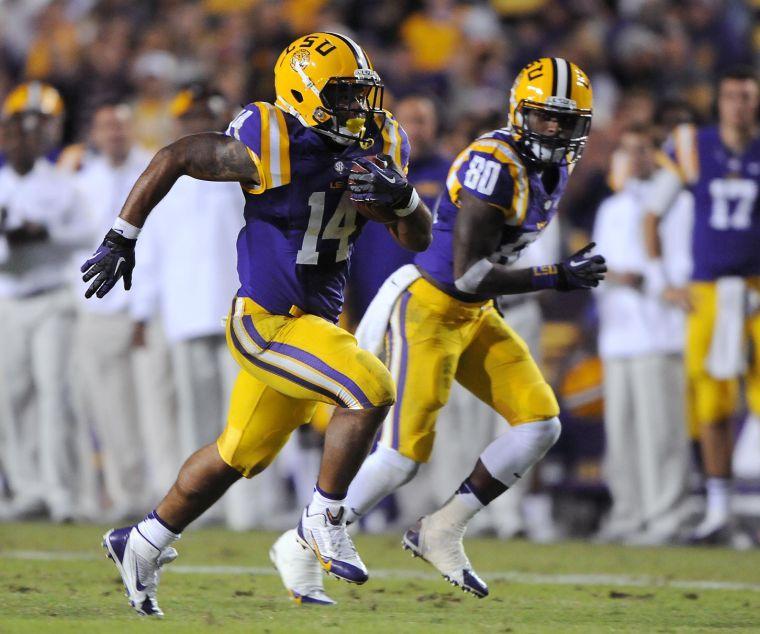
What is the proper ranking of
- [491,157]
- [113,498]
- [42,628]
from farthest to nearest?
1. [113,498]
2. [491,157]
3. [42,628]

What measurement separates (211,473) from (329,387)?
1.61 feet

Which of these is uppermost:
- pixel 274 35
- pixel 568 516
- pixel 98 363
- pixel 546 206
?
pixel 274 35

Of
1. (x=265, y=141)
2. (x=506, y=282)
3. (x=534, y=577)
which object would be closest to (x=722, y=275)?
(x=534, y=577)

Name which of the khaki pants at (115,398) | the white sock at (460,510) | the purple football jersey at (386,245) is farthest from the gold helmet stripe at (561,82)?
the khaki pants at (115,398)

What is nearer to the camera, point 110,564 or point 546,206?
point 546,206

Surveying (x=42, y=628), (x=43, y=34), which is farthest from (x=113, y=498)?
(x=43, y=34)

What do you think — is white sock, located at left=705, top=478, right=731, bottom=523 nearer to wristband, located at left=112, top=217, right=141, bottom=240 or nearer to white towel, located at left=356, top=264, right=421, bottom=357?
white towel, located at left=356, top=264, right=421, bottom=357

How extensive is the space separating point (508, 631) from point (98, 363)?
15.1 ft

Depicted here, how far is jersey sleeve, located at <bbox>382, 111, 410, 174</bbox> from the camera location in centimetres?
497

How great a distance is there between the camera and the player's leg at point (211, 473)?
479cm

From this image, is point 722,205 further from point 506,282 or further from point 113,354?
point 113,354

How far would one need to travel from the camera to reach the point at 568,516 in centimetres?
808

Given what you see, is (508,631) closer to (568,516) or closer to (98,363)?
(568,516)

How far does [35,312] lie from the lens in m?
8.66
